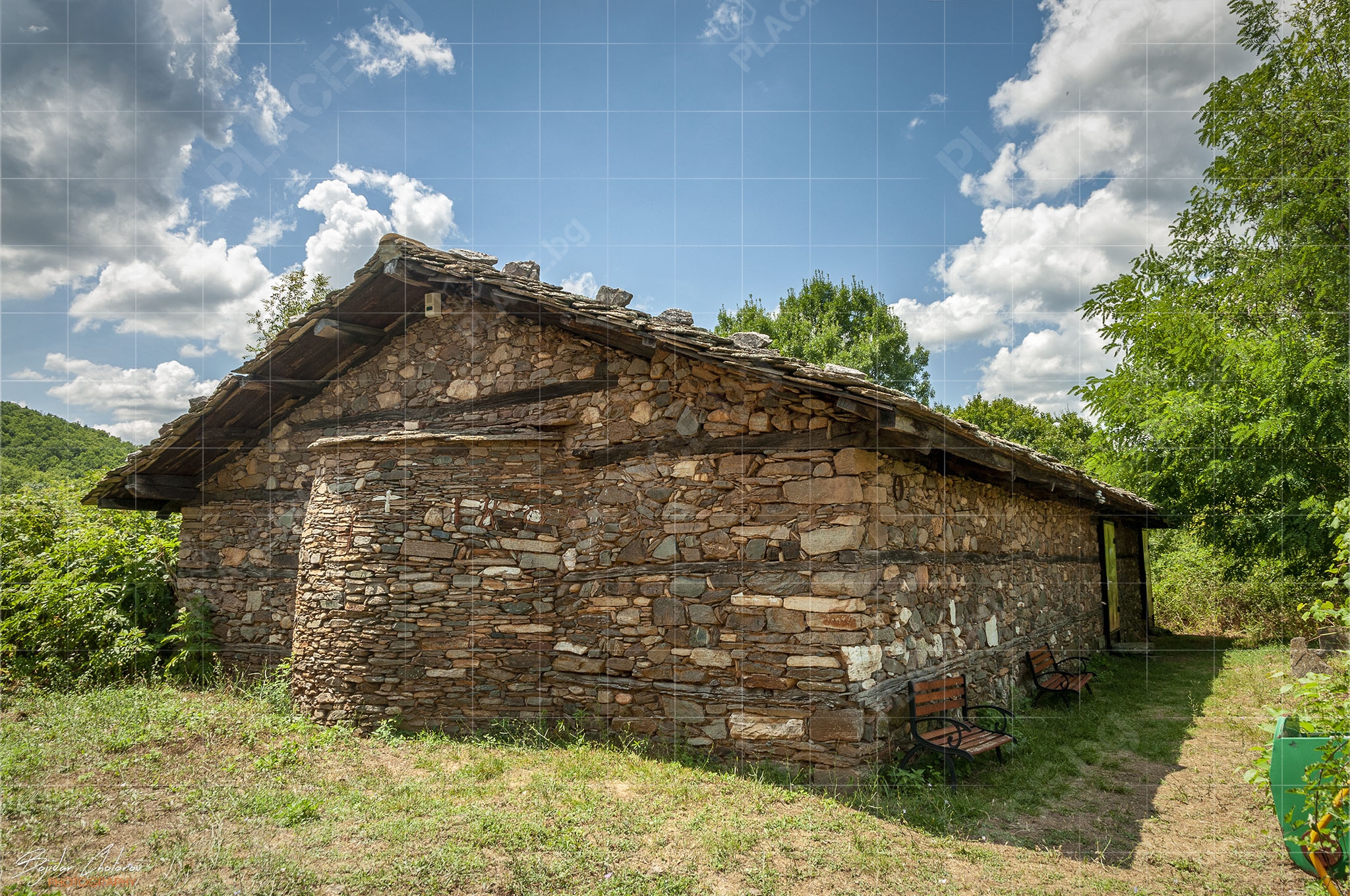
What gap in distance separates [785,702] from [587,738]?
2.11 metres

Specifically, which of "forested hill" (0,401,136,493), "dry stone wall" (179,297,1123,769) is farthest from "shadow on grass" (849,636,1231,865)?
"forested hill" (0,401,136,493)

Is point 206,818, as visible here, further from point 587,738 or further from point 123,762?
point 587,738

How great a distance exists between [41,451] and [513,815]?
1335cm

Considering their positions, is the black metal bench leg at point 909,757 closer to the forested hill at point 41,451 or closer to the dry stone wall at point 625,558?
the dry stone wall at point 625,558

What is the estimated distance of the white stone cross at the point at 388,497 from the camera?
6828 millimetres

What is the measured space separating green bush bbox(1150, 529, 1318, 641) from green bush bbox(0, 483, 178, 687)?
59.2ft

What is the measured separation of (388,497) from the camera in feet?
22.4

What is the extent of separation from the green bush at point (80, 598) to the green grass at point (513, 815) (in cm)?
197

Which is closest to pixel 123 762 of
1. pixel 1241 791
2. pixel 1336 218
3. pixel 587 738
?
pixel 587 738

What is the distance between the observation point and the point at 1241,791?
536cm

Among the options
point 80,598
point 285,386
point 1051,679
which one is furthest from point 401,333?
point 1051,679

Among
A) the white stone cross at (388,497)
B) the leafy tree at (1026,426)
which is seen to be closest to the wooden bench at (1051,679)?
the white stone cross at (388,497)

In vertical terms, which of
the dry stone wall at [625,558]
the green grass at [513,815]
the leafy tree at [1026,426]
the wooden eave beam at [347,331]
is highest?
the leafy tree at [1026,426]

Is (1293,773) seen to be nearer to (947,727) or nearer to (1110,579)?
(947,727)
